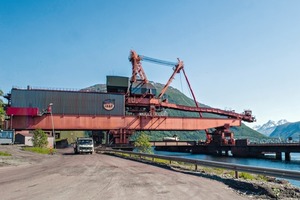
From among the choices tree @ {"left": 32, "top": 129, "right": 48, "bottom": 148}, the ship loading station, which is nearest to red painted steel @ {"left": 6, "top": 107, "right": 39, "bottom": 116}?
the ship loading station

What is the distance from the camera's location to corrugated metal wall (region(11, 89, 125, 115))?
233 feet

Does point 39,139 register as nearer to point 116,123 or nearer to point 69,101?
point 69,101

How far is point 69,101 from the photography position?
73.4 meters

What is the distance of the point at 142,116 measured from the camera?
3132 inches

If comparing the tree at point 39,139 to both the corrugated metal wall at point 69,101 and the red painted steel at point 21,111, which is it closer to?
the red painted steel at point 21,111

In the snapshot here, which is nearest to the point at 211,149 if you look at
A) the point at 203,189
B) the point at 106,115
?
the point at 106,115

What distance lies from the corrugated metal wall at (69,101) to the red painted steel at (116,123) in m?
1.75

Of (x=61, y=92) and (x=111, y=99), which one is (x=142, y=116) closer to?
(x=111, y=99)

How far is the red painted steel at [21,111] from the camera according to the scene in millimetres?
67875

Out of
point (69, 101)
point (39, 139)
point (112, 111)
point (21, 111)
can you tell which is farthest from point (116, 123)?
point (21, 111)

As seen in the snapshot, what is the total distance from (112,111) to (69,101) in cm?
1189

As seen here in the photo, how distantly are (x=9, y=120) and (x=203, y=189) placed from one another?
2746 inches

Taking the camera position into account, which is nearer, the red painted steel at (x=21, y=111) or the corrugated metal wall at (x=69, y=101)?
the red painted steel at (x=21, y=111)

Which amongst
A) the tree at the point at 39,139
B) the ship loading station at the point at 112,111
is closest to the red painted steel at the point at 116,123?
the ship loading station at the point at 112,111
